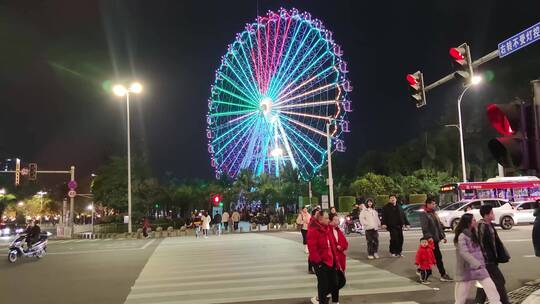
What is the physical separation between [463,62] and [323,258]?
6297 mm

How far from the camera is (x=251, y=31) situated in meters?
43.8

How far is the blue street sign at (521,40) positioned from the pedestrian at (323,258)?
536 centimetres

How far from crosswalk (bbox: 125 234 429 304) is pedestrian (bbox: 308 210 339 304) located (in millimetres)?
1821

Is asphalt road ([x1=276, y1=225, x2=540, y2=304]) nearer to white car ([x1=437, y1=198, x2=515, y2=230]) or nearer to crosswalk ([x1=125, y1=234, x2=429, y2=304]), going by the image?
crosswalk ([x1=125, y1=234, x2=429, y2=304])

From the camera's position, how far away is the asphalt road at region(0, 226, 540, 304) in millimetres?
10070

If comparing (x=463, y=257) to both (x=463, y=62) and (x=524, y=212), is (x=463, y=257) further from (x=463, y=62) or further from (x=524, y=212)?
(x=524, y=212)

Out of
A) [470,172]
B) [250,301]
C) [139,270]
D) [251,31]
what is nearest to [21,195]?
[251,31]

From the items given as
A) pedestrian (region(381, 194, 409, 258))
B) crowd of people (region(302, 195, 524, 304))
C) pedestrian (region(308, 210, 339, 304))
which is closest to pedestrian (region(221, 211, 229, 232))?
pedestrian (region(381, 194, 409, 258))

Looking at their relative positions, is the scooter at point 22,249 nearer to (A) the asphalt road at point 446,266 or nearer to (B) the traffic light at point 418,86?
(A) the asphalt road at point 446,266

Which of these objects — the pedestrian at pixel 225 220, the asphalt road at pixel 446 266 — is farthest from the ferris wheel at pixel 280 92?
the asphalt road at pixel 446 266

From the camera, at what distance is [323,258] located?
26.1 feet

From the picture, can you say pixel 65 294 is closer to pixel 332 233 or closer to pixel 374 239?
pixel 332 233

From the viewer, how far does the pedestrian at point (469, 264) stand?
275 inches

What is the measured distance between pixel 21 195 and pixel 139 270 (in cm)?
8893
